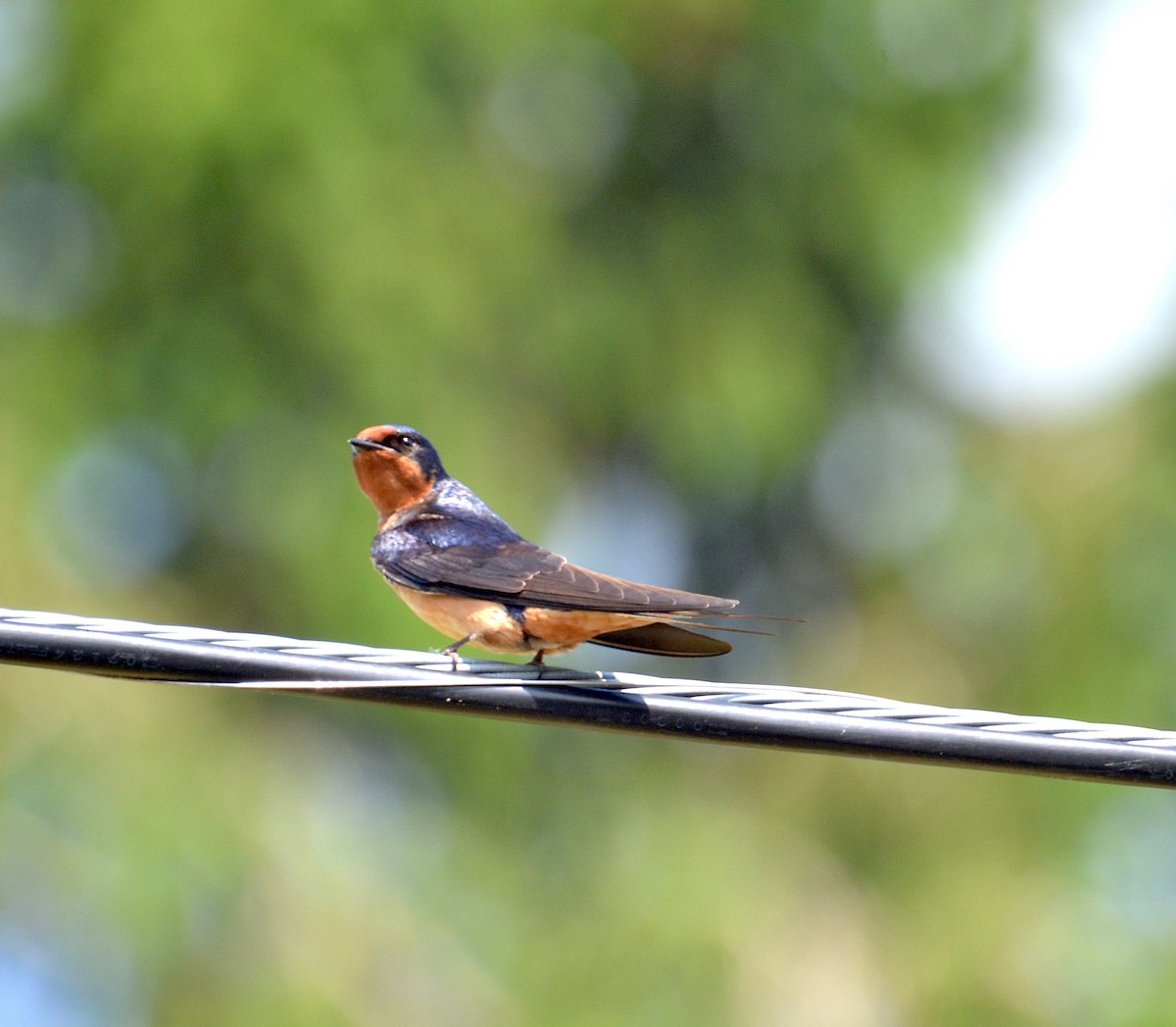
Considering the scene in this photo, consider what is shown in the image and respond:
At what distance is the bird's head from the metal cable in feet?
8.52

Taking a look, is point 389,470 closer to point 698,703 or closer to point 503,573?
point 503,573

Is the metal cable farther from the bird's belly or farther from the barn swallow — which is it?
the bird's belly

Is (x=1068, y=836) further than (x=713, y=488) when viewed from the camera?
No

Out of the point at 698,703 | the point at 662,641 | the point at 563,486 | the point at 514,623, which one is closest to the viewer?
the point at 698,703

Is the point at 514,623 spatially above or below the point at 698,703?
above

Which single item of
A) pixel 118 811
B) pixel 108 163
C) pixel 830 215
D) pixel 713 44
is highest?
pixel 713 44

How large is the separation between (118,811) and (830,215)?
840 centimetres

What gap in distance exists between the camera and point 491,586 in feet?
15.7

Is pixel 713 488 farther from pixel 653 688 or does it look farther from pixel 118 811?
pixel 653 688

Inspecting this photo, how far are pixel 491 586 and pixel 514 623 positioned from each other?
0.12 meters

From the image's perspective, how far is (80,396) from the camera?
1210 cm

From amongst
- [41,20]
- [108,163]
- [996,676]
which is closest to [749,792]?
[996,676]

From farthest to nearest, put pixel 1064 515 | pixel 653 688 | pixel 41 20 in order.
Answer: pixel 1064 515, pixel 41 20, pixel 653 688

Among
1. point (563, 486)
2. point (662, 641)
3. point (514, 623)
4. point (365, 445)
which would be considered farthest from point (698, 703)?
point (563, 486)
